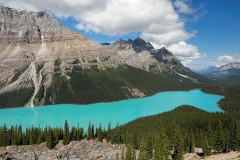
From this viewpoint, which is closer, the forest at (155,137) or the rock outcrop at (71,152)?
the forest at (155,137)

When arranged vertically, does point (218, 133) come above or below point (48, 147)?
above

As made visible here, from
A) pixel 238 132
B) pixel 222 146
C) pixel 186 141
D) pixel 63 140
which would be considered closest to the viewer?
pixel 238 132

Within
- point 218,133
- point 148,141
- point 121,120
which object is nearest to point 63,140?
point 148,141

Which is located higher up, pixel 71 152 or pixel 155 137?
pixel 155 137

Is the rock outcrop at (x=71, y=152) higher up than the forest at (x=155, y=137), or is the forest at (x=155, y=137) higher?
the forest at (x=155, y=137)

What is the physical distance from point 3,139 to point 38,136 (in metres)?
13.5

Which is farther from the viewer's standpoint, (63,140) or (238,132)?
(63,140)

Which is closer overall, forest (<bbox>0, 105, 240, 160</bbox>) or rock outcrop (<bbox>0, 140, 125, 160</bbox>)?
forest (<bbox>0, 105, 240, 160</bbox>)

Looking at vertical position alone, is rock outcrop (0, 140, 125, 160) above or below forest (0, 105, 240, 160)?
below

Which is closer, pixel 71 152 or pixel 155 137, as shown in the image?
pixel 155 137

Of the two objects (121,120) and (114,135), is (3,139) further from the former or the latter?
(121,120)

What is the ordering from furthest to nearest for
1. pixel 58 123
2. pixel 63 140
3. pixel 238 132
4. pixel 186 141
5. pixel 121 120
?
1. pixel 121 120
2. pixel 58 123
3. pixel 63 140
4. pixel 186 141
5. pixel 238 132

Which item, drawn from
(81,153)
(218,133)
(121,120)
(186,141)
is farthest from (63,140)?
(121,120)

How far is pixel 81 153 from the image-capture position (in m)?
89.2
